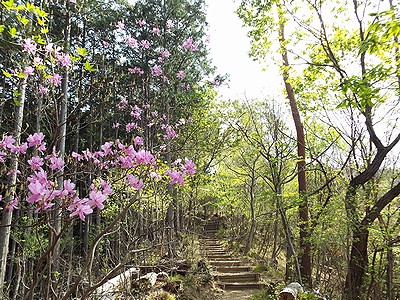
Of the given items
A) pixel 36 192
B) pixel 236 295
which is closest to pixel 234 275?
pixel 236 295

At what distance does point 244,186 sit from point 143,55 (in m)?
6.24

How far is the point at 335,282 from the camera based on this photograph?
18.6 ft

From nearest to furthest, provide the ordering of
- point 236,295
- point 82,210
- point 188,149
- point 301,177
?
point 82,210, point 188,149, point 301,177, point 236,295

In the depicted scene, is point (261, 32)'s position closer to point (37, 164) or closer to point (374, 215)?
point (374, 215)

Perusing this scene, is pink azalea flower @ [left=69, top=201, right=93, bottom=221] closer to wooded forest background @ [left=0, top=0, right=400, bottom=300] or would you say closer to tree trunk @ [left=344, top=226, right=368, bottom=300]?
wooded forest background @ [left=0, top=0, right=400, bottom=300]

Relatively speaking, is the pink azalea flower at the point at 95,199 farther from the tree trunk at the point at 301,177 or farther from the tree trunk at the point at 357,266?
the tree trunk at the point at 301,177

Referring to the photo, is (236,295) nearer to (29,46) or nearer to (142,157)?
(142,157)

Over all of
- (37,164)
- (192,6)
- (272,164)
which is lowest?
(37,164)

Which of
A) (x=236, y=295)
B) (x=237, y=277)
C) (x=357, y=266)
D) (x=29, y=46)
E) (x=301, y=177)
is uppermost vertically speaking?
(x=29, y=46)

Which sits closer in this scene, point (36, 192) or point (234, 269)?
point (36, 192)

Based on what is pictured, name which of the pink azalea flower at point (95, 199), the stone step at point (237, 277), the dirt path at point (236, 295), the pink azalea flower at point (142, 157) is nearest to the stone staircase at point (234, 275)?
the stone step at point (237, 277)

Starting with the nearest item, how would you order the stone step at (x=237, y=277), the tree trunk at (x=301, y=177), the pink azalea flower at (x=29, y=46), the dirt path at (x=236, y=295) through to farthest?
the pink azalea flower at (x=29, y=46)
the tree trunk at (x=301, y=177)
the dirt path at (x=236, y=295)
the stone step at (x=237, y=277)

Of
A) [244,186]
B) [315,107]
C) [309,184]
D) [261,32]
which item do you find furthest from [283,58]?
[244,186]

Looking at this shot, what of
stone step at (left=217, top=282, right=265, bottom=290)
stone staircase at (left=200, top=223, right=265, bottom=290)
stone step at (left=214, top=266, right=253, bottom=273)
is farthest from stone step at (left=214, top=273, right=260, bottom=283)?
stone step at (left=214, top=266, right=253, bottom=273)
